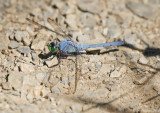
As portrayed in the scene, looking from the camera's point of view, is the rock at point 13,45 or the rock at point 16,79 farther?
the rock at point 13,45

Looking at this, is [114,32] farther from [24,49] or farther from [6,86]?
[6,86]

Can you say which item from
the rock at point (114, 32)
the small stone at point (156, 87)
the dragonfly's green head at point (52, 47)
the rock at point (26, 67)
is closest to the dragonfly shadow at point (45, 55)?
the dragonfly's green head at point (52, 47)

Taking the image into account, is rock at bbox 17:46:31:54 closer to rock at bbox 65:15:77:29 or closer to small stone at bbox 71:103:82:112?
rock at bbox 65:15:77:29

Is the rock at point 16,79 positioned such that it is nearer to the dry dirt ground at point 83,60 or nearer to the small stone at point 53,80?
the dry dirt ground at point 83,60

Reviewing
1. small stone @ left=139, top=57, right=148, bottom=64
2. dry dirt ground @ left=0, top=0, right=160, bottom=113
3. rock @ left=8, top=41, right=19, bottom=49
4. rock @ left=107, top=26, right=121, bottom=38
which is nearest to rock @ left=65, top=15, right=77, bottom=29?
dry dirt ground @ left=0, top=0, right=160, bottom=113

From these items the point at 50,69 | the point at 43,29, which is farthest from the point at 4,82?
the point at 43,29

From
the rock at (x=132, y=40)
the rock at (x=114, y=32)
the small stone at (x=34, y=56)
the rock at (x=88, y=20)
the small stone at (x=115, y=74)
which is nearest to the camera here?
the small stone at (x=115, y=74)

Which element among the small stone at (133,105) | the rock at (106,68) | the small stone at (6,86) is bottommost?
the small stone at (133,105)

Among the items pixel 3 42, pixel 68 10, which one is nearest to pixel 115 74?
pixel 68 10
